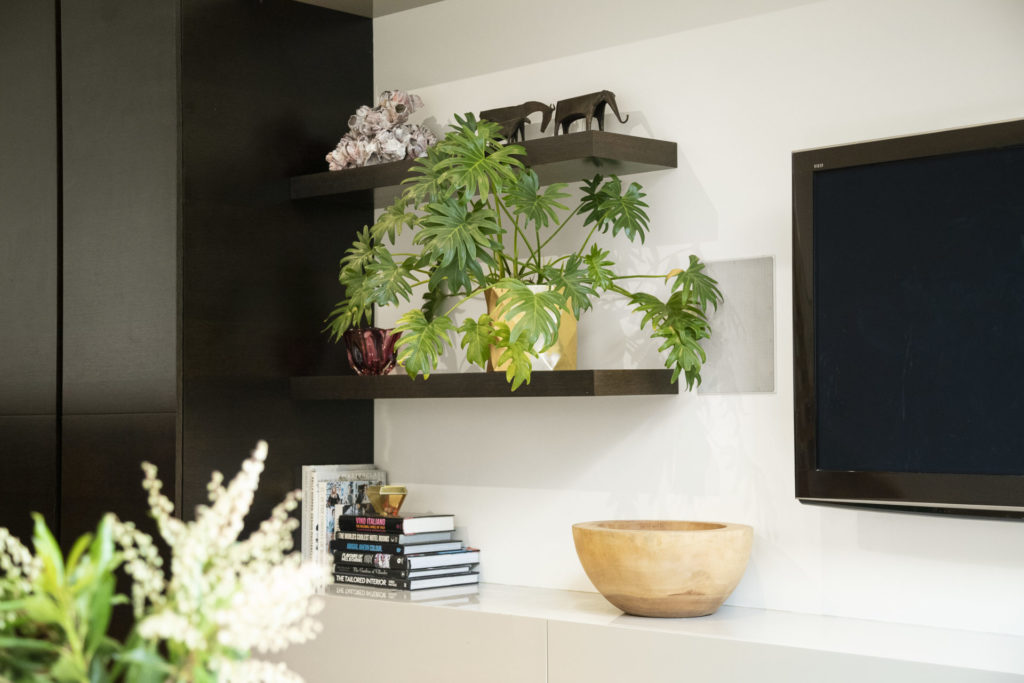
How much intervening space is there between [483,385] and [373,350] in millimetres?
417

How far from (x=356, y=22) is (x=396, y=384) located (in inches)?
45.2

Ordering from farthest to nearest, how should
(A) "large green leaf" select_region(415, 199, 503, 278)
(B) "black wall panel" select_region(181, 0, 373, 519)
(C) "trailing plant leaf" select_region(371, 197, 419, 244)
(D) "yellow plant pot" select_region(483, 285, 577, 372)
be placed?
(B) "black wall panel" select_region(181, 0, 373, 519), (C) "trailing plant leaf" select_region(371, 197, 419, 244), (D) "yellow plant pot" select_region(483, 285, 577, 372), (A) "large green leaf" select_region(415, 199, 503, 278)

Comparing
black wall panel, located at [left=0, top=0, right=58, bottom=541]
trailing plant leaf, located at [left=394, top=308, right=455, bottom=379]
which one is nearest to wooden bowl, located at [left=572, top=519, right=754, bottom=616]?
trailing plant leaf, located at [left=394, top=308, right=455, bottom=379]

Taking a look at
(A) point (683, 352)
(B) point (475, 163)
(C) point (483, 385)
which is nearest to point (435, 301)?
(C) point (483, 385)

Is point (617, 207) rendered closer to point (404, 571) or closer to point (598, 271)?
point (598, 271)

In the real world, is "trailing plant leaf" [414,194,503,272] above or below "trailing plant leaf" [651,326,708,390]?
above

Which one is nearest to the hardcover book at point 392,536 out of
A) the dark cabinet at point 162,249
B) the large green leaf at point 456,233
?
the dark cabinet at point 162,249

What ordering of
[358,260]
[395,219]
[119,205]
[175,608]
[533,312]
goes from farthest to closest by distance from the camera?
[119,205]
[358,260]
[395,219]
[533,312]
[175,608]

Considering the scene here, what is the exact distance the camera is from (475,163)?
253cm

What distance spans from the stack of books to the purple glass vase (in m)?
0.39

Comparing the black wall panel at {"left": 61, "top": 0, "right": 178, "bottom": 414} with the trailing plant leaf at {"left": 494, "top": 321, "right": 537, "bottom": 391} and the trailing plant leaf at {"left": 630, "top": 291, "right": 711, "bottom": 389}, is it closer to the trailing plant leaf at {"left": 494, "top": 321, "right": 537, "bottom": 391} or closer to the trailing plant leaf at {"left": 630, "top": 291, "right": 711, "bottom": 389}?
the trailing plant leaf at {"left": 494, "top": 321, "right": 537, "bottom": 391}

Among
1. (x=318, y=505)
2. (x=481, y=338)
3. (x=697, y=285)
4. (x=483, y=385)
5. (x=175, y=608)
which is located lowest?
(x=318, y=505)

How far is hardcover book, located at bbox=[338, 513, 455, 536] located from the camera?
282cm

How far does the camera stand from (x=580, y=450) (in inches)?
110
